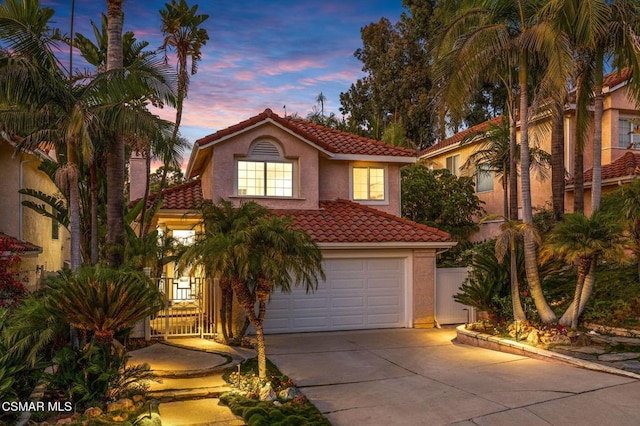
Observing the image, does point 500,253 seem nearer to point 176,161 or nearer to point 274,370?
point 274,370

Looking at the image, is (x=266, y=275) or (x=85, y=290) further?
(x=266, y=275)

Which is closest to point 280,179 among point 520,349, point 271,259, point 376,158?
point 376,158

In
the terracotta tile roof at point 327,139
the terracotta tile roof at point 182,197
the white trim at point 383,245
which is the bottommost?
the white trim at point 383,245

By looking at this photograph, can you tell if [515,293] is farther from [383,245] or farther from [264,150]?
[264,150]

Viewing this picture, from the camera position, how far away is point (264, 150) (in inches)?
643

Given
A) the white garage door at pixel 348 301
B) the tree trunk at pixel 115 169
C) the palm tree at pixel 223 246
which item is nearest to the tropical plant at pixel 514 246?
the white garage door at pixel 348 301

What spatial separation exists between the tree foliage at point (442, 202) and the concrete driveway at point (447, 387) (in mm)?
11379

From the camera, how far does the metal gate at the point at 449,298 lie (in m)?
15.8

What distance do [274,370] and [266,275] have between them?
2677 millimetres

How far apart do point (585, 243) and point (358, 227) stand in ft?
21.4

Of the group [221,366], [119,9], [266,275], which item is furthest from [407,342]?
[119,9]

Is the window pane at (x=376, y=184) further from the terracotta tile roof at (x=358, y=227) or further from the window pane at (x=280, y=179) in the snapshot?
the window pane at (x=280, y=179)

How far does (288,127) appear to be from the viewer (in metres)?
16.2

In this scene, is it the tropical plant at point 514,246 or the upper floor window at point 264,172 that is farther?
the upper floor window at point 264,172
